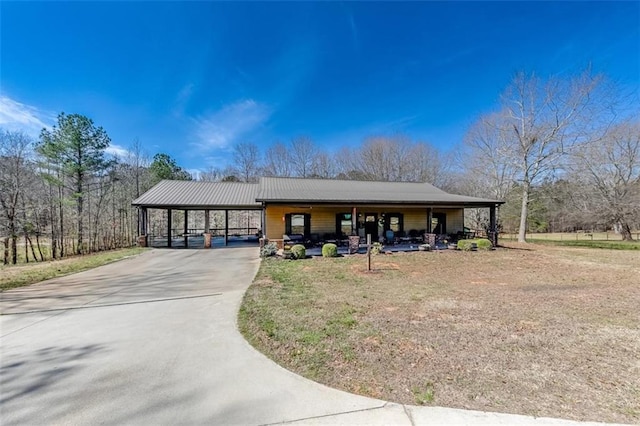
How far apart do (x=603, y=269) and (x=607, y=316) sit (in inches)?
295

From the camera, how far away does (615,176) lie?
24.8m

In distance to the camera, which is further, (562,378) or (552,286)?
(552,286)

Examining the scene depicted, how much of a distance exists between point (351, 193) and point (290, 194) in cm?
406

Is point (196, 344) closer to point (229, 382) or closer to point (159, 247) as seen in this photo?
point (229, 382)

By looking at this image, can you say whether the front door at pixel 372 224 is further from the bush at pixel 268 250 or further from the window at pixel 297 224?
the bush at pixel 268 250

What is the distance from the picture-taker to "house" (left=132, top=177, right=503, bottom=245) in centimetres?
1478

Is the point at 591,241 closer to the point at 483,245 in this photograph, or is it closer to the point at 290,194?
the point at 483,245

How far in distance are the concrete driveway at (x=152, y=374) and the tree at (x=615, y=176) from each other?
97.3 feet

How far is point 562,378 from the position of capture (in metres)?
3.13

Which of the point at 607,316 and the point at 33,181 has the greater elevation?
the point at 33,181

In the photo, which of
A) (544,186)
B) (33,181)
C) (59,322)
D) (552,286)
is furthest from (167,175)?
(544,186)

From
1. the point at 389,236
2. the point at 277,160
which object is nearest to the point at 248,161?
the point at 277,160

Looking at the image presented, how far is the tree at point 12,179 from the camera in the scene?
517 inches

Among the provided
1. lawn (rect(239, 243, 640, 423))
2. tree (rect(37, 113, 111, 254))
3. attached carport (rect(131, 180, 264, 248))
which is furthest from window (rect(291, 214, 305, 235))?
tree (rect(37, 113, 111, 254))
